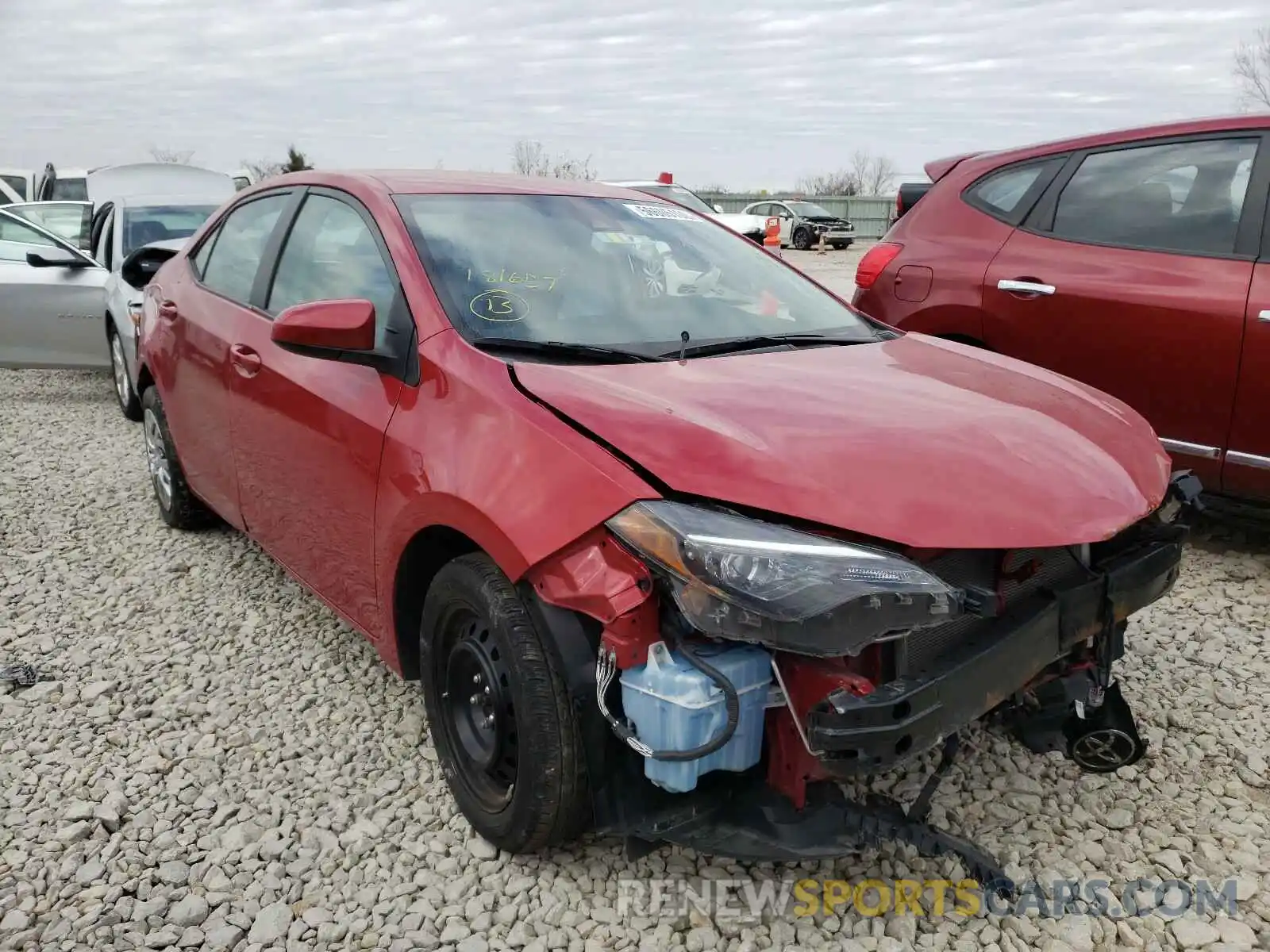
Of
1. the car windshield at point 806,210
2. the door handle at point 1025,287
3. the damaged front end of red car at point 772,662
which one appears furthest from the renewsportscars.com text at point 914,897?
the car windshield at point 806,210

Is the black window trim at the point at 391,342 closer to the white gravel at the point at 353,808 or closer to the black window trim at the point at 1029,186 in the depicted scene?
the white gravel at the point at 353,808

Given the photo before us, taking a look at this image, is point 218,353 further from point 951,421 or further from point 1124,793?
point 1124,793

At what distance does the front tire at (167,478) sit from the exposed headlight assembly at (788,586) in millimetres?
3312

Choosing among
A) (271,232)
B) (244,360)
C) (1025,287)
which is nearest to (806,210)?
(1025,287)

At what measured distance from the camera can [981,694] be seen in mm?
1916

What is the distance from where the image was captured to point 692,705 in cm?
177

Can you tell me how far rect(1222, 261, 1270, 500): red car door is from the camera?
3633mm

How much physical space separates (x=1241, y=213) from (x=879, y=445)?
9.32ft

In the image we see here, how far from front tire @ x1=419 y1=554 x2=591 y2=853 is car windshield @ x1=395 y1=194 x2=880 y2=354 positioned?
0.67 m

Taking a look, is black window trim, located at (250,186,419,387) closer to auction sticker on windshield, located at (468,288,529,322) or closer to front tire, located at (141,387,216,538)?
auction sticker on windshield, located at (468,288,529,322)

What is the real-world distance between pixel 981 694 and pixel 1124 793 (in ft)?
3.35

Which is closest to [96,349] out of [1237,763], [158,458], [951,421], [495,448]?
[158,458]

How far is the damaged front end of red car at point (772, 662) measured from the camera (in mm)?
1730

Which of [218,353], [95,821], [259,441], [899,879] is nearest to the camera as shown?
[899,879]
